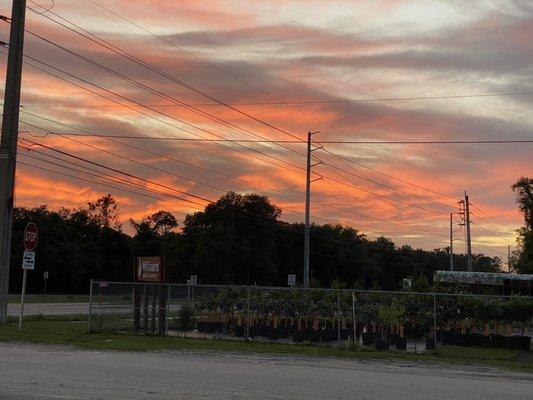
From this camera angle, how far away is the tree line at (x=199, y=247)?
90938 millimetres

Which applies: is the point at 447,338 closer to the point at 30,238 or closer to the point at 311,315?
the point at 311,315

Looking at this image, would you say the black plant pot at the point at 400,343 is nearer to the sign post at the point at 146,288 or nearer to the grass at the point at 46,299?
the sign post at the point at 146,288

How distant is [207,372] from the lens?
12.2 meters

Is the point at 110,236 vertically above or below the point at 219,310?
above

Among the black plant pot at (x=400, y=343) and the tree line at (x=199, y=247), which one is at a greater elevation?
the tree line at (x=199, y=247)

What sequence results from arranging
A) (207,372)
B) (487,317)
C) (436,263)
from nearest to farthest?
(207,372) < (487,317) < (436,263)

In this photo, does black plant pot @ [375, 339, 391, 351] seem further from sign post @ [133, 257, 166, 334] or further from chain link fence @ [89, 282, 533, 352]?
sign post @ [133, 257, 166, 334]

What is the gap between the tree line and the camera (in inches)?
3580

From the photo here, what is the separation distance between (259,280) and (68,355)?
92771 mm

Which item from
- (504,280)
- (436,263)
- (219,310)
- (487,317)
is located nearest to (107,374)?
(219,310)

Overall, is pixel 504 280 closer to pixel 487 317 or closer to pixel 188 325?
pixel 487 317

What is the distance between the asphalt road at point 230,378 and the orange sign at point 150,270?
6.38 m

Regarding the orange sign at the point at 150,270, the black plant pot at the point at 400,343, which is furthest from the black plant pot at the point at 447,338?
the orange sign at the point at 150,270

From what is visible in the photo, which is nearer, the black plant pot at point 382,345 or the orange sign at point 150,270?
the black plant pot at point 382,345
